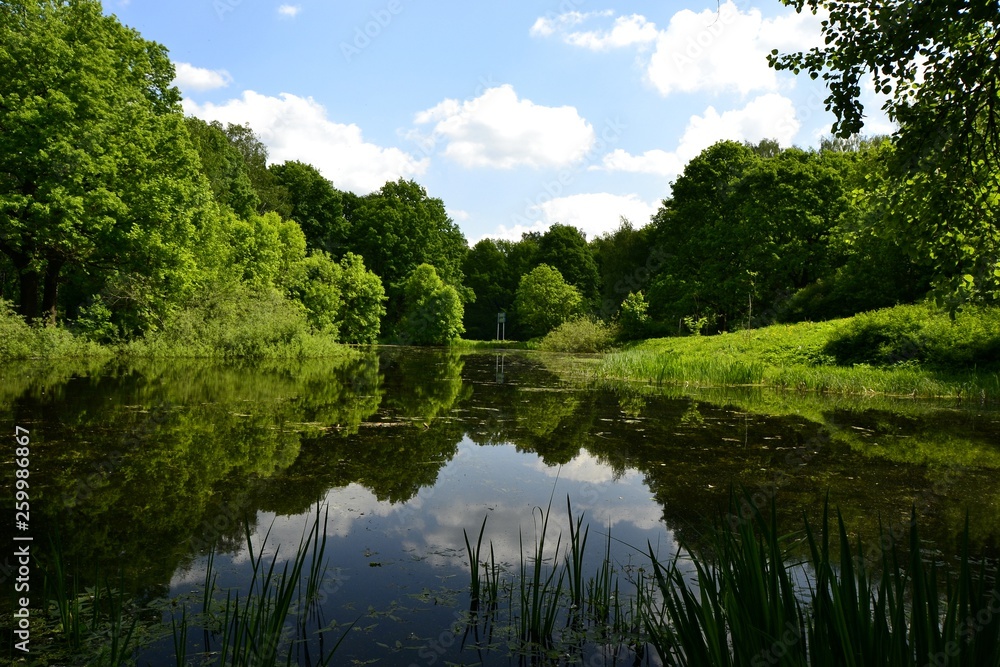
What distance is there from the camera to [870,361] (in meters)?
16.4

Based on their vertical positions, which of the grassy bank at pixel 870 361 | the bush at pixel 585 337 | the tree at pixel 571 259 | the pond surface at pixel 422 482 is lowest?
the pond surface at pixel 422 482

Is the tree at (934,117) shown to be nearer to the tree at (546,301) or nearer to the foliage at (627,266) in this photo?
the foliage at (627,266)

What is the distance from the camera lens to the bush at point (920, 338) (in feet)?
48.6

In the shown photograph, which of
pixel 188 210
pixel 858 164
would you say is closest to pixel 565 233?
pixel 858 164

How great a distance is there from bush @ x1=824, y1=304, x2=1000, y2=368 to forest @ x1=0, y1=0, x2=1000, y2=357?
49.3 inches

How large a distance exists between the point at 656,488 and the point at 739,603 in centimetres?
415

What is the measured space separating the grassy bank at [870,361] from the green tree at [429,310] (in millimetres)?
26122

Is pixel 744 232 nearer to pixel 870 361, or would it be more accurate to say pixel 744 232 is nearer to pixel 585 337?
pixel 585 337

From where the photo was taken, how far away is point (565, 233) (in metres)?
59.4

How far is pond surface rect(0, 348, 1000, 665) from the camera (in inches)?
143

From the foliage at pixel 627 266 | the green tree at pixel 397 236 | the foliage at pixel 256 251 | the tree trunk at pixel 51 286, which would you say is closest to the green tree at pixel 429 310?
the green tree at pixel 397 236

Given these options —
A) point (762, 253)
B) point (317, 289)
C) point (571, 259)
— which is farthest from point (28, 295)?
point (571, 259)

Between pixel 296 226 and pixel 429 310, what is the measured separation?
1254 centimetres

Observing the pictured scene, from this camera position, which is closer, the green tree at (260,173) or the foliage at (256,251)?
the foliage at (256,251)
